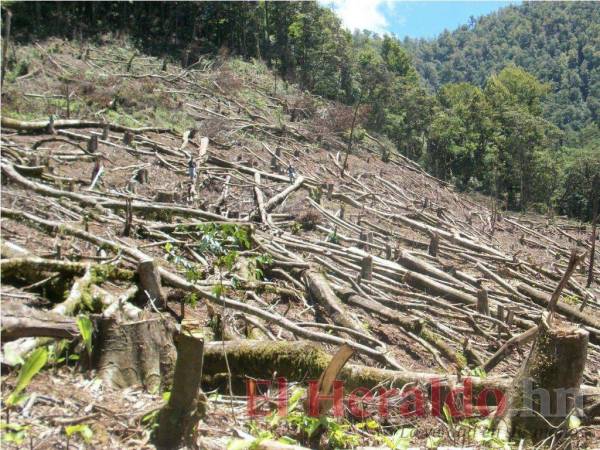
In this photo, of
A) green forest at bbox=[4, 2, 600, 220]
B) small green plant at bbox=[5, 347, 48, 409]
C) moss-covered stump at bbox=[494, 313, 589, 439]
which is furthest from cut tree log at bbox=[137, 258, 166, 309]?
green forest at bbox=[4, 2, 600, 220]

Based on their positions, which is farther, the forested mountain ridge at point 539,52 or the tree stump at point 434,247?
the forested mountain ridge at point 539,52

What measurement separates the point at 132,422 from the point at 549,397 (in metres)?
2.63

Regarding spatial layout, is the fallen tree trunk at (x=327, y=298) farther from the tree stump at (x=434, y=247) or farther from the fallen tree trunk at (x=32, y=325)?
the tree stump at (x=434, y=247)

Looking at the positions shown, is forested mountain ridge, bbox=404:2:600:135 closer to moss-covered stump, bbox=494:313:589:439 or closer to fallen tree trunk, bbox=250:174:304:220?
fallen tree trunk, bbox=250:174:304:220

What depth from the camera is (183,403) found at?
267 cm

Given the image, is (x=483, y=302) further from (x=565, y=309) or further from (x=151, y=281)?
(x=151, y=281)

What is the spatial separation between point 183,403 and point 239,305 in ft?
9.17

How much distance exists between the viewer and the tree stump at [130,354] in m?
3.35

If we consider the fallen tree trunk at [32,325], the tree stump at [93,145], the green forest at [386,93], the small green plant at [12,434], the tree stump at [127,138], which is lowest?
the small green plant at [12,434]

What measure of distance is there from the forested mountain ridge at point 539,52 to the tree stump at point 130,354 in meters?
76.4

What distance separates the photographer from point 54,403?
2.86 metres

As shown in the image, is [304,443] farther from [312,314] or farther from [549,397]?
[312,314]

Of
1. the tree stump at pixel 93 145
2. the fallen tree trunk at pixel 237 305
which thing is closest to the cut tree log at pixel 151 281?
the fallen tree trunk at pixel 237 305

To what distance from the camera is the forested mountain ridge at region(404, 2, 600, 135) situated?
83812mm
